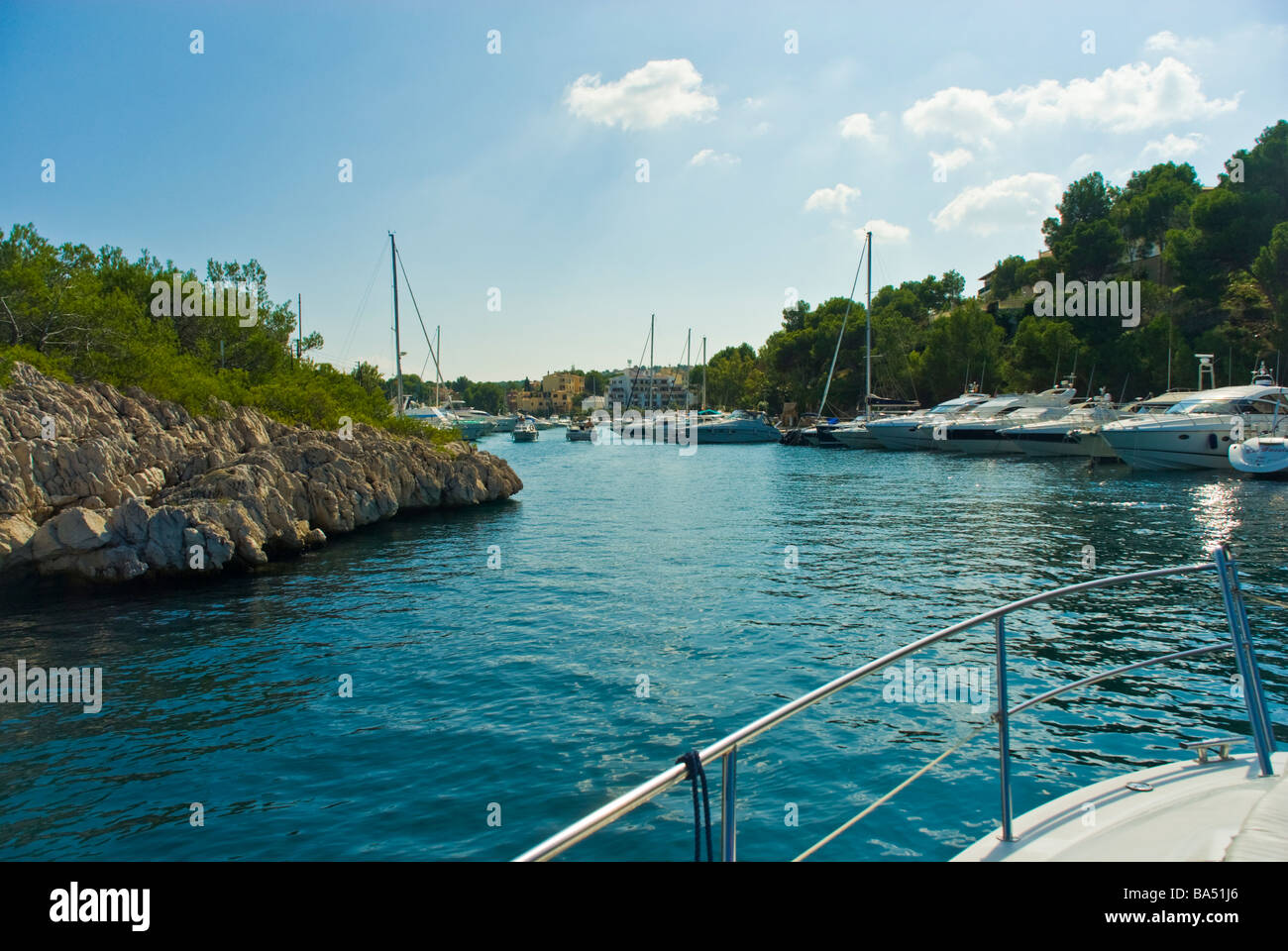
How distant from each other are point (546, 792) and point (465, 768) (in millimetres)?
1147

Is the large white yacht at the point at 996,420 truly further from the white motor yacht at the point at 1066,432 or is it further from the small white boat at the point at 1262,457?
the small white boat at the point at 1262,457

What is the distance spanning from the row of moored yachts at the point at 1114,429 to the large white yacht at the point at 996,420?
0.07 meters

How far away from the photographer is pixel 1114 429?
4091 centimetres

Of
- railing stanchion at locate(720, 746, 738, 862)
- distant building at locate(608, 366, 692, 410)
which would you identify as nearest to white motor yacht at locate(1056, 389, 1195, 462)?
railing stanchion at locate(720, 746, 738, 862)

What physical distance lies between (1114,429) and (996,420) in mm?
14927

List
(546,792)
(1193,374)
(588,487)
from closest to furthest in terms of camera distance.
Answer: (546,792)
(588,487)
(1193,374)

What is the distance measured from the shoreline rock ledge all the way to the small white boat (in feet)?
119

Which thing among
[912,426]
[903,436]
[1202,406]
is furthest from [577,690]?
[903,436]

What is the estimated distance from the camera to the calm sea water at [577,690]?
7.95m

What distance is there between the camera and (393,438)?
35.2m

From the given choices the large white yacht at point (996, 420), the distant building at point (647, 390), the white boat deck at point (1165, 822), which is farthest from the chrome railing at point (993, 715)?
the distant building at point (647, 390)
